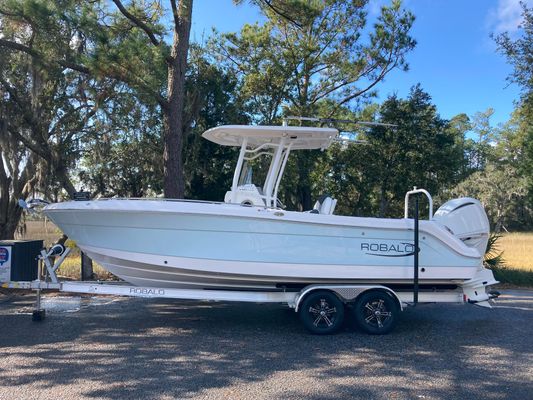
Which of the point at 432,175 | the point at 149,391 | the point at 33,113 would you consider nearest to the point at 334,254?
the point at 149,391

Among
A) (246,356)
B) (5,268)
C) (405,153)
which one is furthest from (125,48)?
(405,153)

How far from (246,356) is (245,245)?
1563 millimetres

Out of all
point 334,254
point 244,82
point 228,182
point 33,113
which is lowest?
point 334,254

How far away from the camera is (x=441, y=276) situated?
24.1 feet

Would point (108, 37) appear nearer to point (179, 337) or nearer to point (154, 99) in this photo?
point (154, 99)

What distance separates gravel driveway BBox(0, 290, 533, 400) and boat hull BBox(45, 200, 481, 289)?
0.87 m

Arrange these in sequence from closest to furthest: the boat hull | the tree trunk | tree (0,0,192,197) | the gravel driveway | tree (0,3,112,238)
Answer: the gravel driveway → the boat hull → tree (0,0,192,197) → the tree trunk → tree (0,3,112,238)

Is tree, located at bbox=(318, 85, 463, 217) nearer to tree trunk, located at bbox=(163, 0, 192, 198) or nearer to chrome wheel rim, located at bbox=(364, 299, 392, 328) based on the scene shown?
tree trunk, located at bbox=(163, 0, 192, 198)

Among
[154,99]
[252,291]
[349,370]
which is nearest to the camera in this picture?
[349,370]

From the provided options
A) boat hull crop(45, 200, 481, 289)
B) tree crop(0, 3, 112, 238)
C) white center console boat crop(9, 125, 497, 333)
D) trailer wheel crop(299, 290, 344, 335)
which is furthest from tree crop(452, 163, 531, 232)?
trailer wheel crop(299, 290, 344, 335)

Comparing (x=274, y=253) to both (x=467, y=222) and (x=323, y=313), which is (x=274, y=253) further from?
(x=467, y=222)

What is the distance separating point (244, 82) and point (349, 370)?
42.2 feet

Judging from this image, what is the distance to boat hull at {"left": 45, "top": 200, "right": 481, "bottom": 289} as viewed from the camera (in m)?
6.79

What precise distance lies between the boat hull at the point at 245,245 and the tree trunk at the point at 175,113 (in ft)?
12.0
